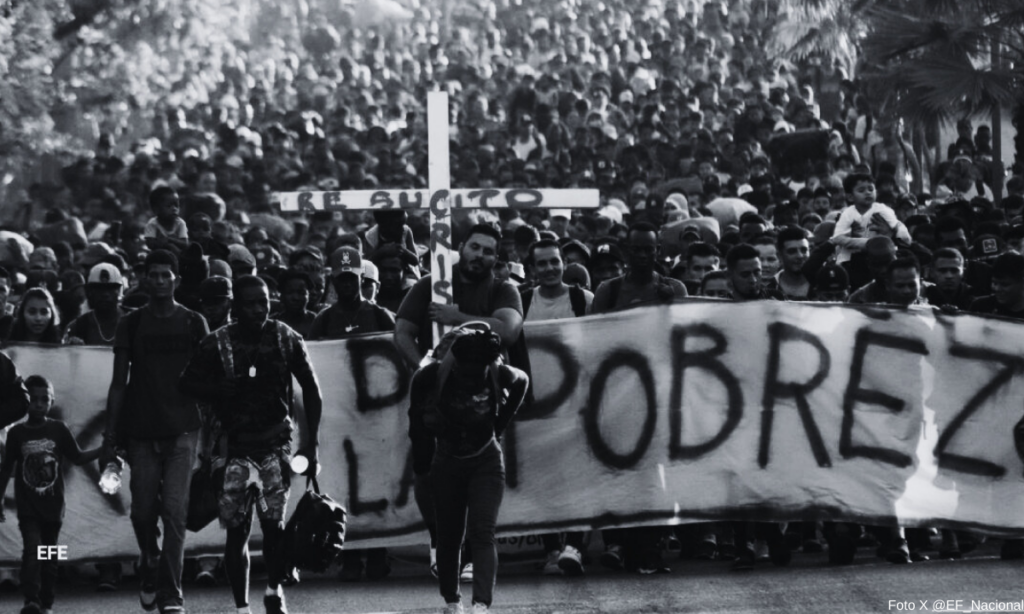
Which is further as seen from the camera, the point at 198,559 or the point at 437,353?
the point at 198,559

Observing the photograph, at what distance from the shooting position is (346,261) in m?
12.9

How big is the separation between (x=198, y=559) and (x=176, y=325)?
1.92 meters

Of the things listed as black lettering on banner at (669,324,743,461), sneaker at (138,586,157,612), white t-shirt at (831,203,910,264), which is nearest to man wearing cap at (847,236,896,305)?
black lettering on banner at (669,324,743,461)

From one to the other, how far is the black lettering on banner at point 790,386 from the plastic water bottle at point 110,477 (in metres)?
3.45

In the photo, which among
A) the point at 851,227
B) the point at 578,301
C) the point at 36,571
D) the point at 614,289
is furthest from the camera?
the point at 851,227

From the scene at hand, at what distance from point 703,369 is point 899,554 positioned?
1431 mm

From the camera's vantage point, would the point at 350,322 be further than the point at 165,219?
No

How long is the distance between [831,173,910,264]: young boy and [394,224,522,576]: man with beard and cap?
4320 mm

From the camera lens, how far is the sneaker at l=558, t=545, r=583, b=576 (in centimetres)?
1201

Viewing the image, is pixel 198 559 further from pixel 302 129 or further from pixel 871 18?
pixel 302 129

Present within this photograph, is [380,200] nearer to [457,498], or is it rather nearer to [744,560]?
[457,498]

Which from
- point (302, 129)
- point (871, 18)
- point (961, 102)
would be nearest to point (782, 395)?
point (961, 102)

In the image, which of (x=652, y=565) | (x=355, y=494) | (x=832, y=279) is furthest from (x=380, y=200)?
(x=832, y=279)

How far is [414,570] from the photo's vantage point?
12.8 meters
